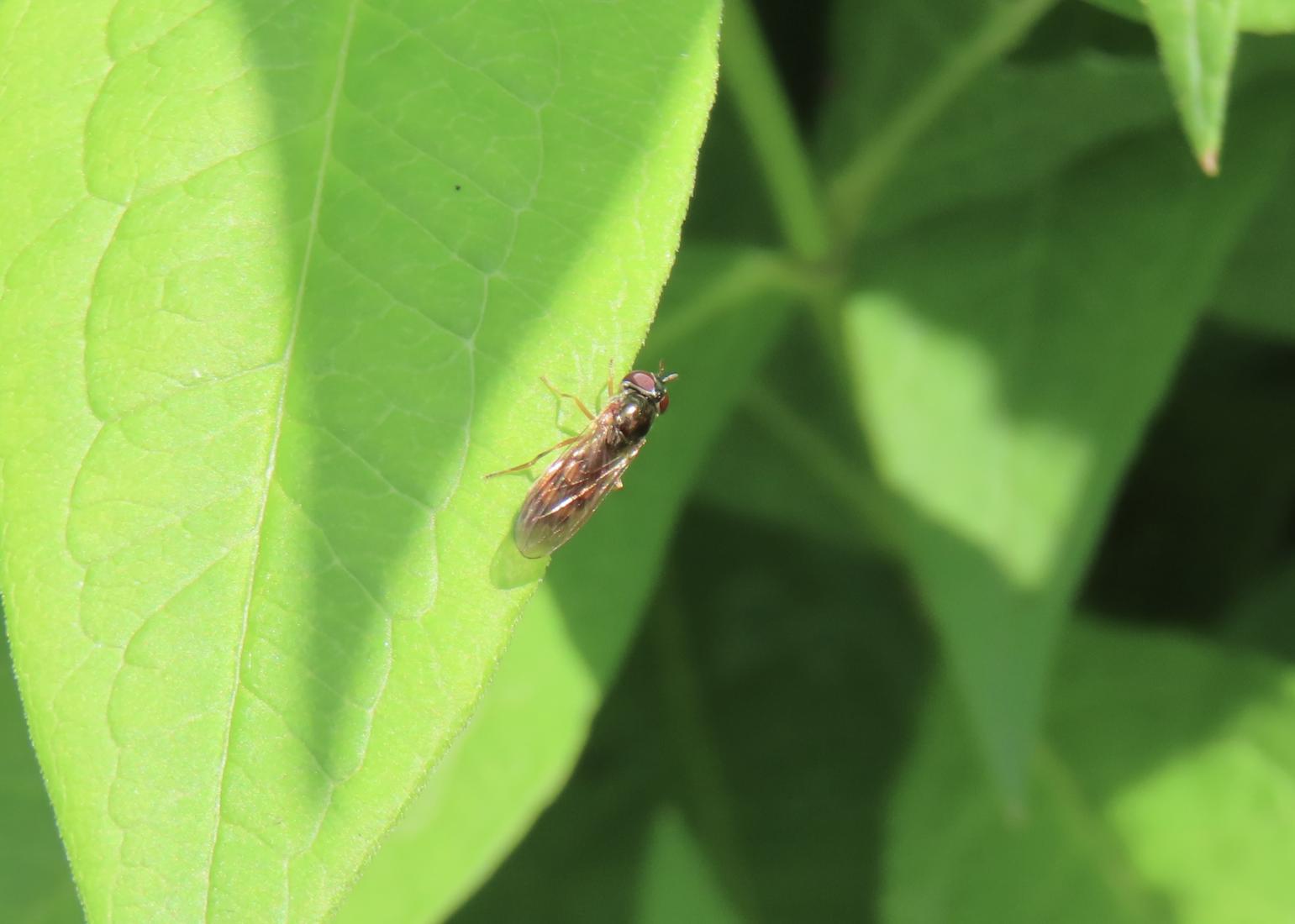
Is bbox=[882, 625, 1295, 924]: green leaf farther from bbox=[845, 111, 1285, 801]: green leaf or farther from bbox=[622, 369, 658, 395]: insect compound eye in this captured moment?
bbox=[622, 369, 658, 395]: insect compound eye

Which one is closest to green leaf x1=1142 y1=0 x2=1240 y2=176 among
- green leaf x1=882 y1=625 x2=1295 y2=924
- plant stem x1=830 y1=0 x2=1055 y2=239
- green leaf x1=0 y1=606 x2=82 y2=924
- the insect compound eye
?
plant stem x1=830 y1=0 x2=1055 y2=239

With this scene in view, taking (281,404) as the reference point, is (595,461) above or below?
below

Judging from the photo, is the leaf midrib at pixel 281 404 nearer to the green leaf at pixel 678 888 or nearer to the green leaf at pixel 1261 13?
the green leaf at pixel 1261 13

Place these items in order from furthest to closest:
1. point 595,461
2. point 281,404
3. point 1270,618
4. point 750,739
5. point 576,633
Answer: point 750,739 → point 1270,618 → point 595,461 → point 576,633 → point 281,404

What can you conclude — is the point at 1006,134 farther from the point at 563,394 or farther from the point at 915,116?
the point at 563,394

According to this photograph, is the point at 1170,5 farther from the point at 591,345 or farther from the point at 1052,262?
the point at 1052,262

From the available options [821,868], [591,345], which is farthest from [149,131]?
[821,868]

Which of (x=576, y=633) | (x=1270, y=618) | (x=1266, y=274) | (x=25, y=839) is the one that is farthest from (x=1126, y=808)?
(x=25, y=839)
